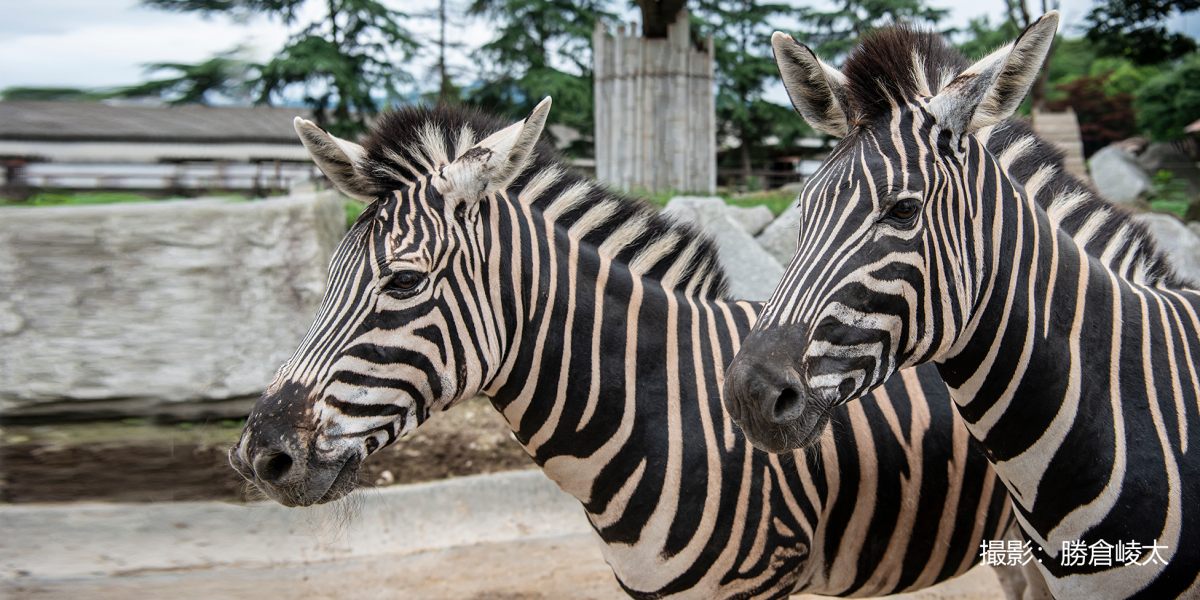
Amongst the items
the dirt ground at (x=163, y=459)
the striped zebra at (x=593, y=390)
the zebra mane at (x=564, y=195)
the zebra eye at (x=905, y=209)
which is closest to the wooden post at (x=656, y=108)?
the dirt ground at (x=163, y=459)

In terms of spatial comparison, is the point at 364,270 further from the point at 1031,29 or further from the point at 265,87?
the point at 265,87

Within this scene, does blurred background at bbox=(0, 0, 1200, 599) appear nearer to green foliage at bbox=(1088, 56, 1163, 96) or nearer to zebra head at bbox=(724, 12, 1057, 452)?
zebra head at bbox=(724, 12, 1057, 452)

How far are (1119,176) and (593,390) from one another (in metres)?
14.4

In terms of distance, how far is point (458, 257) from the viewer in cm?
200

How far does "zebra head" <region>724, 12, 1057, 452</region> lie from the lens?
1542 millimetres

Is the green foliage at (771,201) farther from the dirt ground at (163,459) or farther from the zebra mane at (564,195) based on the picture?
Result: the zebra mane at (564,195)

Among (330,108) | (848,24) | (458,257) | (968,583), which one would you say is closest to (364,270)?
(458,257)

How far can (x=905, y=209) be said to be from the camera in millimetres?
1591

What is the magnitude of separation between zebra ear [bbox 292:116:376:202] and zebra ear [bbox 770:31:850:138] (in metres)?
1.35

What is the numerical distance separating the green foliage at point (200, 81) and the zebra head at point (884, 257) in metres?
5.56

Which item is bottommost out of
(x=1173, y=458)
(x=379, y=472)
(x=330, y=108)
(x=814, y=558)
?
(x=379, y=472)

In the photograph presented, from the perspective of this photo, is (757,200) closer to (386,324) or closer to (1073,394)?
(1073,394)

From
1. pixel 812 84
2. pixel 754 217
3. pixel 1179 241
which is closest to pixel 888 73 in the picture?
pixel 812 84

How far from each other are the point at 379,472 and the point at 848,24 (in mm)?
24415
